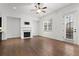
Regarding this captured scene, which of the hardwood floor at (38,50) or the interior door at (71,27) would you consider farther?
the interior door at (71,27)

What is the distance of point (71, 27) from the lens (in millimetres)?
5301

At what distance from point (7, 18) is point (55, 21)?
3532mm

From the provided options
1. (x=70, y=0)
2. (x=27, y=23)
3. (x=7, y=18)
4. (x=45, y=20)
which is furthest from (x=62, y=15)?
(x=70, y=0)

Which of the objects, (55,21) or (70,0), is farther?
A: (55,21)

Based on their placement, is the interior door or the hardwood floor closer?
the hardwood floor

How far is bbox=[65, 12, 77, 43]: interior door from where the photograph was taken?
499 centimetres

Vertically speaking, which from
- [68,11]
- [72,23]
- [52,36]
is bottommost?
[52,36]

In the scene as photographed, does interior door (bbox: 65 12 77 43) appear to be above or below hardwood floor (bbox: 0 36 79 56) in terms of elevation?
above

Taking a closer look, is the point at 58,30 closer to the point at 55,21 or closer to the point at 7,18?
the point at 55,21

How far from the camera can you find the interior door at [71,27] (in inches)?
196

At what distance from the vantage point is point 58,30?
625 centimetres

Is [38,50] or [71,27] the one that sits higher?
[71,27]

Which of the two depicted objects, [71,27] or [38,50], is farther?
[71,27]

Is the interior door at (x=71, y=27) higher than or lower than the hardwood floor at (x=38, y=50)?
higher
